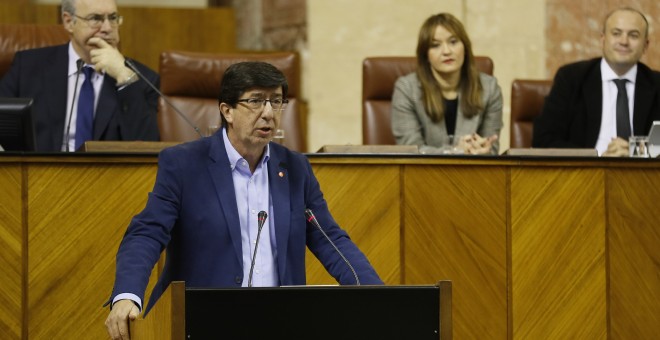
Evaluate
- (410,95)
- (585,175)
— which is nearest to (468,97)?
(410,95)

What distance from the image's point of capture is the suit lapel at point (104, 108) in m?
4.76

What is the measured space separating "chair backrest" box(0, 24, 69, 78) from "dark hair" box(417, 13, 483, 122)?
1.48 m

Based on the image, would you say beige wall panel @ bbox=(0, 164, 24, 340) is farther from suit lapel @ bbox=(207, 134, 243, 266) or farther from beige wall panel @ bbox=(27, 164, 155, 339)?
suit lapel @ bbox=(207, 134, 243, 266)

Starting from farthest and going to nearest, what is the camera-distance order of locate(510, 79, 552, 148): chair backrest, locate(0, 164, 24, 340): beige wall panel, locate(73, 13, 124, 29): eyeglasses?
1. locate(510, 79, 552, 148): chair backrest
2. locate(73, 13, 124, 29): eyeglasses
3. locate(0, 164, 24, 340): beige wall panel

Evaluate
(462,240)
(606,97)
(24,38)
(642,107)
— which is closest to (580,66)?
(606,97)

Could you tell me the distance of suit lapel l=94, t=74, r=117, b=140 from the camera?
15.6 feet

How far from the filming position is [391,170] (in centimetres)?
414

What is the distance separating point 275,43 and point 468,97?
2.17 meters

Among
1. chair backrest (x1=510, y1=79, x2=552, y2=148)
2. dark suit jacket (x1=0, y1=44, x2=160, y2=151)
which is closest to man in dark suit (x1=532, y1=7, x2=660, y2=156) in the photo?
chair backrest (x1=510, y1=79, x2=552, y2=148)

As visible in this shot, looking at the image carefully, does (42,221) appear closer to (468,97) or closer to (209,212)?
(209,212)

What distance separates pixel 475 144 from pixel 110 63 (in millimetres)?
1400

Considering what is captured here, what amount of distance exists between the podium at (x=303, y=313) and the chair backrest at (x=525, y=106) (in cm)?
292

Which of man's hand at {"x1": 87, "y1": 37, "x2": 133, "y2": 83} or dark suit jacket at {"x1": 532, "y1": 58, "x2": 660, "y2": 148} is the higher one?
man's hand at {"x1": 87, "y1": 37, "x2": 133, "y2": 83}

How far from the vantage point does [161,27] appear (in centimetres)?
682
